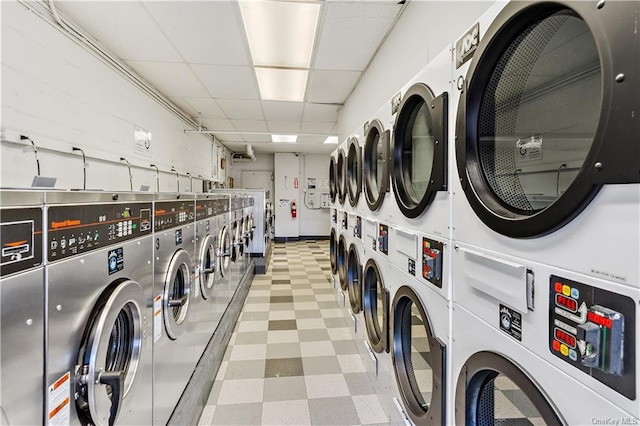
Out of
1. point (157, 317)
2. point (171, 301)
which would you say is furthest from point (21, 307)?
point (171, 301)

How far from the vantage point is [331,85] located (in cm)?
367

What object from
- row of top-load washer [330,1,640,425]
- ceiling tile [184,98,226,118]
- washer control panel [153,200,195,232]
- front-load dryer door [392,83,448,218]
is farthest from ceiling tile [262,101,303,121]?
row of top-load washer [330,1,640,425]

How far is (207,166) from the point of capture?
21.4 feet

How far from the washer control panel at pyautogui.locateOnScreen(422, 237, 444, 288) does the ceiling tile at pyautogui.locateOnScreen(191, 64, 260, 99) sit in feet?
9.28

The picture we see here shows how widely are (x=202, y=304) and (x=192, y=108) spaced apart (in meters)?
3.56

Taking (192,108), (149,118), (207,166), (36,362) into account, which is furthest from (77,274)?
(207,166)

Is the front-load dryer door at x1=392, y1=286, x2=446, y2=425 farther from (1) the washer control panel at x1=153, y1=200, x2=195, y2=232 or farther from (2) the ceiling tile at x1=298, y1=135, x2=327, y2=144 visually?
(2) the ceiling tile at x1=298, y1=135, x2=327, y2=144

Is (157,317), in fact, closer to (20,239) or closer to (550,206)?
(20,239)

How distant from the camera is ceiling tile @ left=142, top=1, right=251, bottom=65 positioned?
7.09 feet

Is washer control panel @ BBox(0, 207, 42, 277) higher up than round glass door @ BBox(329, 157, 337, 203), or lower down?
lower down

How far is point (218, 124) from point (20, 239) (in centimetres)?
537

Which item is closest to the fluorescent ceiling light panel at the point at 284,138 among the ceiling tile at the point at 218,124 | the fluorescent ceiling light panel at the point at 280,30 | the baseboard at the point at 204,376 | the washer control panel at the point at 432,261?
the ceiling tile at the point at 218,124

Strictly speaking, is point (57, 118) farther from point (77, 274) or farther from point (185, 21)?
point (77, 274)

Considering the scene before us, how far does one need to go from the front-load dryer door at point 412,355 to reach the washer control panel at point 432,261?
17cm
